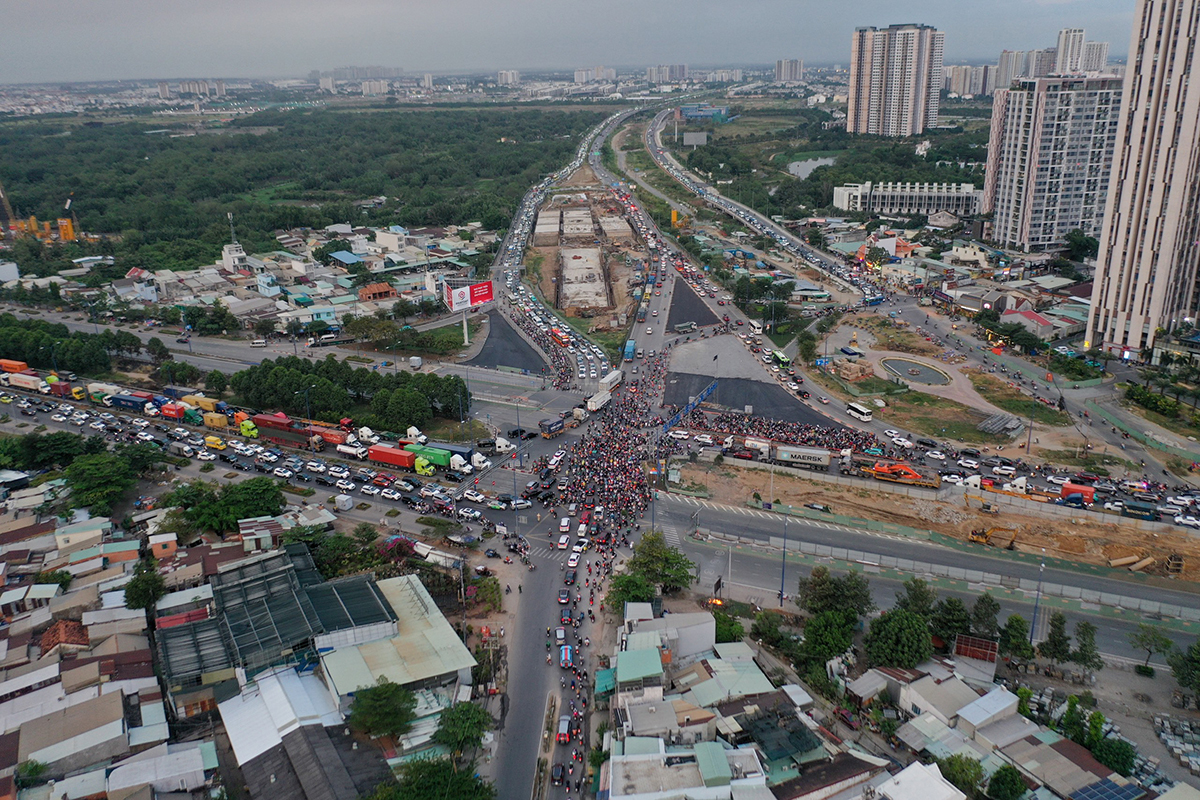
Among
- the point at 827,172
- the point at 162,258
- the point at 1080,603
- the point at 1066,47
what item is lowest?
the point at 1080,603

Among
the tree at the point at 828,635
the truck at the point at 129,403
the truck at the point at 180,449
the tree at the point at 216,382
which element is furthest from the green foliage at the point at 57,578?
the tree at the point at 828,635

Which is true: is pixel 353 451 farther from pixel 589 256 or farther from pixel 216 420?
pixel 589 256

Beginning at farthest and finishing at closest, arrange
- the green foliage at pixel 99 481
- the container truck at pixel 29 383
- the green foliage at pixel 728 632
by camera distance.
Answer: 1. the container truck at pixel 29 383
2. the green foliage at pixel 99 481
3. the green foliage at pixel 728 632

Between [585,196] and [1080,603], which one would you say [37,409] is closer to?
[1080,603]

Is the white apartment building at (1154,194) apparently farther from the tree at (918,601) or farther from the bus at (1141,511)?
the tree at (918,601)

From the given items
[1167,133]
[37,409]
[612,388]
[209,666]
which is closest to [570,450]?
[612,388]

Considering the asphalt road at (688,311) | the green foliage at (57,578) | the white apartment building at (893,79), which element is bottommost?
the green foliage at (57,578)

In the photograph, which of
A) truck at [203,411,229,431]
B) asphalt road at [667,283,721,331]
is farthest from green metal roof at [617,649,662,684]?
asphalt road at [667,283,721,331]
